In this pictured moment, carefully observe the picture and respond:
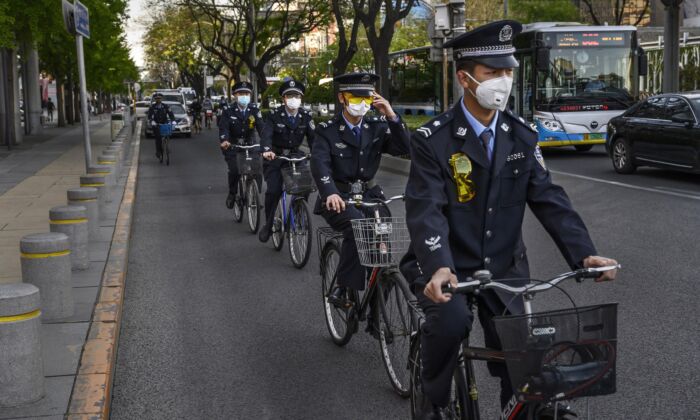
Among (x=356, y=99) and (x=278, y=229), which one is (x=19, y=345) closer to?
(x=356, y=99)

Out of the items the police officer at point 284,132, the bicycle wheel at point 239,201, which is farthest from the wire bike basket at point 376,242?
the bicycle wheel at point 239,201

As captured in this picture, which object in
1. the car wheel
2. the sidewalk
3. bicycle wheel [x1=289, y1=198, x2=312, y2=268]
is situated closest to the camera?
the sidewalk

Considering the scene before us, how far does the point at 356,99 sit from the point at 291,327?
1.85m

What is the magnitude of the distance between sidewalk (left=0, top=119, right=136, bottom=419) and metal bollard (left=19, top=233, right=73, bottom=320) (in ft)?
0.59

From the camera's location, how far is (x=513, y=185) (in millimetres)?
3561

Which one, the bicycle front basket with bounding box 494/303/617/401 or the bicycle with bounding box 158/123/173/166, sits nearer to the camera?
the bicycle front basket with bounding box 494/303/617/401

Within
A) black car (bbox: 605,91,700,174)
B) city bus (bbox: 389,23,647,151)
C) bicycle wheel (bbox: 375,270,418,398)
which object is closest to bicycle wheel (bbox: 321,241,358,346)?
bicycle wheel (bbox: 375,270,418,398)

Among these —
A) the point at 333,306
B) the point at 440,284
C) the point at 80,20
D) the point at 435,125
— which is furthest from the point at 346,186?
the point at 80,20

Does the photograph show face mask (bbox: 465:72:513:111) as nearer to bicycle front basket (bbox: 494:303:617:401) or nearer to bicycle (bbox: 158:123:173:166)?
bicycle front basket (bbox: 494:303:617:401)

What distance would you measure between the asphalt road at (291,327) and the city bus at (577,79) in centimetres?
850

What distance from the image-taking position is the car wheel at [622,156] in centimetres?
1697

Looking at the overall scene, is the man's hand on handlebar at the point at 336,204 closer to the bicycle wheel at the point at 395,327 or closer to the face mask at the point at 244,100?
the bicycle wheel at the point at 395,327

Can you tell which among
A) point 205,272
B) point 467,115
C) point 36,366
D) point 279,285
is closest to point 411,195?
point 467,115

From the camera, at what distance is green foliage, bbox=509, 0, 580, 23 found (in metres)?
55.1
